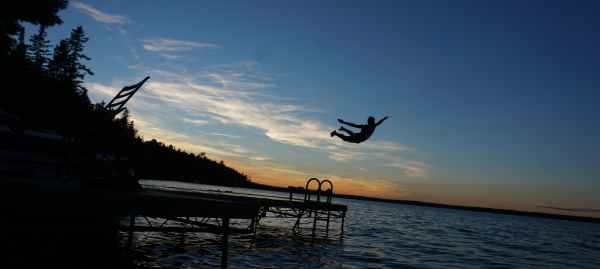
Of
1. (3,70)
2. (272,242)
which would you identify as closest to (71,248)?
(3,70)

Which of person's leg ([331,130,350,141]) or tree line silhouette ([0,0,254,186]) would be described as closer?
tree line silhouette ([0,0,254,186])

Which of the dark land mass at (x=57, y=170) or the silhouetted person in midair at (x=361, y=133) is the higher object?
the silhouetted person in midair at (x=361, y=133)

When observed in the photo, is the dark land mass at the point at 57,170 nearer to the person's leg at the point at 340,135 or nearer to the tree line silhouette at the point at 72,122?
the tree line silhouette at the point at 72,122

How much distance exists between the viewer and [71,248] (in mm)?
15758

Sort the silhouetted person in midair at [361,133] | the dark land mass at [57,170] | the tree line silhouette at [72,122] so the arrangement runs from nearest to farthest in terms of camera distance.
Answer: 1. the dark land mass at [57,170]
2. the tree line silhouette at [72,122]
3. the silhouetted person in midair at [361,133]

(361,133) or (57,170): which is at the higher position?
(361,133)

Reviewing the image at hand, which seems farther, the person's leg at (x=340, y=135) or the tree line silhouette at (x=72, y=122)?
the person's leg at (x=340, y=135)

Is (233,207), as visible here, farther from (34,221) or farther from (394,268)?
(394,268)

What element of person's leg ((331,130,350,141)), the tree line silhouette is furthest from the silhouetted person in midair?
the tree line silhouette

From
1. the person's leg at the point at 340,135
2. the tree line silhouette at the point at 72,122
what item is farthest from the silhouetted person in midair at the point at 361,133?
the tree line silhouette at the point at 72,122

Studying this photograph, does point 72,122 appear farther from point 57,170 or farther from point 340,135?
point 340,135

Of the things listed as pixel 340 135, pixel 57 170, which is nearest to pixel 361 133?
pixel 340 135

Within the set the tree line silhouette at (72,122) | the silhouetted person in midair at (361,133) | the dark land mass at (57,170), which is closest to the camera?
the dark land mass at (57,170)

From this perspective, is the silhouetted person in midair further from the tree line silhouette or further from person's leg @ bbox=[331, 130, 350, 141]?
the tree line silhouette
